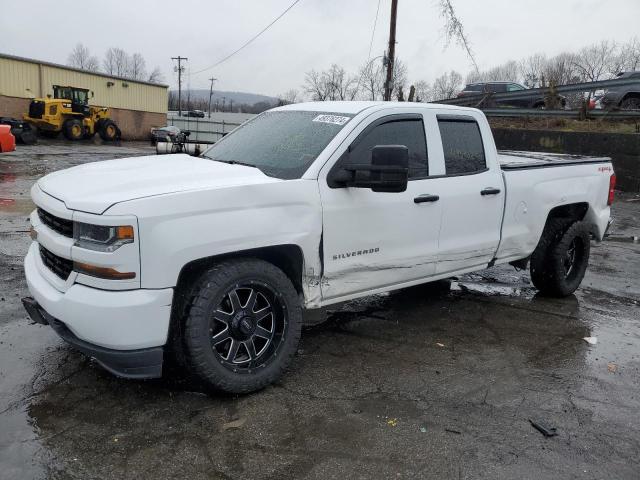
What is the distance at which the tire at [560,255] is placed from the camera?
584cm

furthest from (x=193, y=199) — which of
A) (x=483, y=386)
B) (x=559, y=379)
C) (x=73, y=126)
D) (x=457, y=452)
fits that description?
(x=73, y=126)

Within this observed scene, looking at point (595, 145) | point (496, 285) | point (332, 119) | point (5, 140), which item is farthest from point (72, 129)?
point (332, 119)

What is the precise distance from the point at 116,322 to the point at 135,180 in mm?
903

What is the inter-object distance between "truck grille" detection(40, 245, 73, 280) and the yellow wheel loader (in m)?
30.2

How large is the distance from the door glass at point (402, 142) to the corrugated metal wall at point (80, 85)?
116 ft

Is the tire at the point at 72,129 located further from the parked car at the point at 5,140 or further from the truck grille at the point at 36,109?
the parked car at the point at 5,140

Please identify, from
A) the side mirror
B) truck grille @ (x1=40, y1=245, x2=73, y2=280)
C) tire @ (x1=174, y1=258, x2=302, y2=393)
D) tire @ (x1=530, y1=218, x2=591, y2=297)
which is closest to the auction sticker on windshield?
the side mirror

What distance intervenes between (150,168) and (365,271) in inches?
66.3

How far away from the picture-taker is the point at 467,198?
4.75 meters

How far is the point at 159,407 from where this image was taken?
11.3ft

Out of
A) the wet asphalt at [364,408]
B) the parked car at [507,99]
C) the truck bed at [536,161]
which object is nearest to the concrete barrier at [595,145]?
the parked car at [507,99]

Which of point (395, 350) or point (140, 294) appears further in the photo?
point (395, 350)

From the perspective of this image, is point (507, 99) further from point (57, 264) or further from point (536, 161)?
point (57, 264)

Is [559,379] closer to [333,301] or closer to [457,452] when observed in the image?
[457,452]
